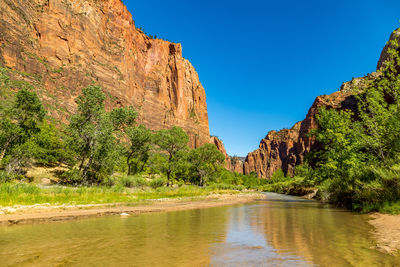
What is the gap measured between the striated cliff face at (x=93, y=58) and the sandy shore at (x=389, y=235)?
85.1 m

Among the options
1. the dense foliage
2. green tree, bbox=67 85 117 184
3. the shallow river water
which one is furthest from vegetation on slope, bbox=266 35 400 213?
green tree, bbox=67 85 117 184

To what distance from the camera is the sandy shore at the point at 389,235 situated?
20.7 feet

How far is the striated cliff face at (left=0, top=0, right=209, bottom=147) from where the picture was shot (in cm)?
7869

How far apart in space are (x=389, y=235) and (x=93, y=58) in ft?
413

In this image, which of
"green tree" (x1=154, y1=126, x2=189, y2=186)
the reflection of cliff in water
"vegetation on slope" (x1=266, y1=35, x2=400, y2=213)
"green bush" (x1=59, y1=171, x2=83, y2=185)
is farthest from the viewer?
"green tree" (x1=154, y1=126, x2=189, y2=186)

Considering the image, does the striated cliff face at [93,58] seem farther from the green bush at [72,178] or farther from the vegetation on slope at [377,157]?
the vegetation on slope at [377,157]

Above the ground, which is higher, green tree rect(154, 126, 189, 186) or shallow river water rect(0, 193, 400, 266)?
green tree rect(154, 126, 189, 186)

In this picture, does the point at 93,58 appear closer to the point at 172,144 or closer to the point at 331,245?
the point at 172,144

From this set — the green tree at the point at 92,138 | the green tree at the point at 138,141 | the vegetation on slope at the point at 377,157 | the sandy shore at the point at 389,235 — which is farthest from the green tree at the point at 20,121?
the vegetation on slope at the point at 377,157

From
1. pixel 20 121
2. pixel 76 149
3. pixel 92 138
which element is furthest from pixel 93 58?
pixel 92 138

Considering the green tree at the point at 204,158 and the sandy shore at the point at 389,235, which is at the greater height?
the green tree at the point at 204,158

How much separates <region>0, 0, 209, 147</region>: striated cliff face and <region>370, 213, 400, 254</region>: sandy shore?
85073mm

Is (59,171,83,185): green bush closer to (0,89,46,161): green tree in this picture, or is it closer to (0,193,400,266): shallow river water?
(0,89,46,161): green tree

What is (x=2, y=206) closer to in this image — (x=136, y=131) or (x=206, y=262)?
(x=206, y=262)
